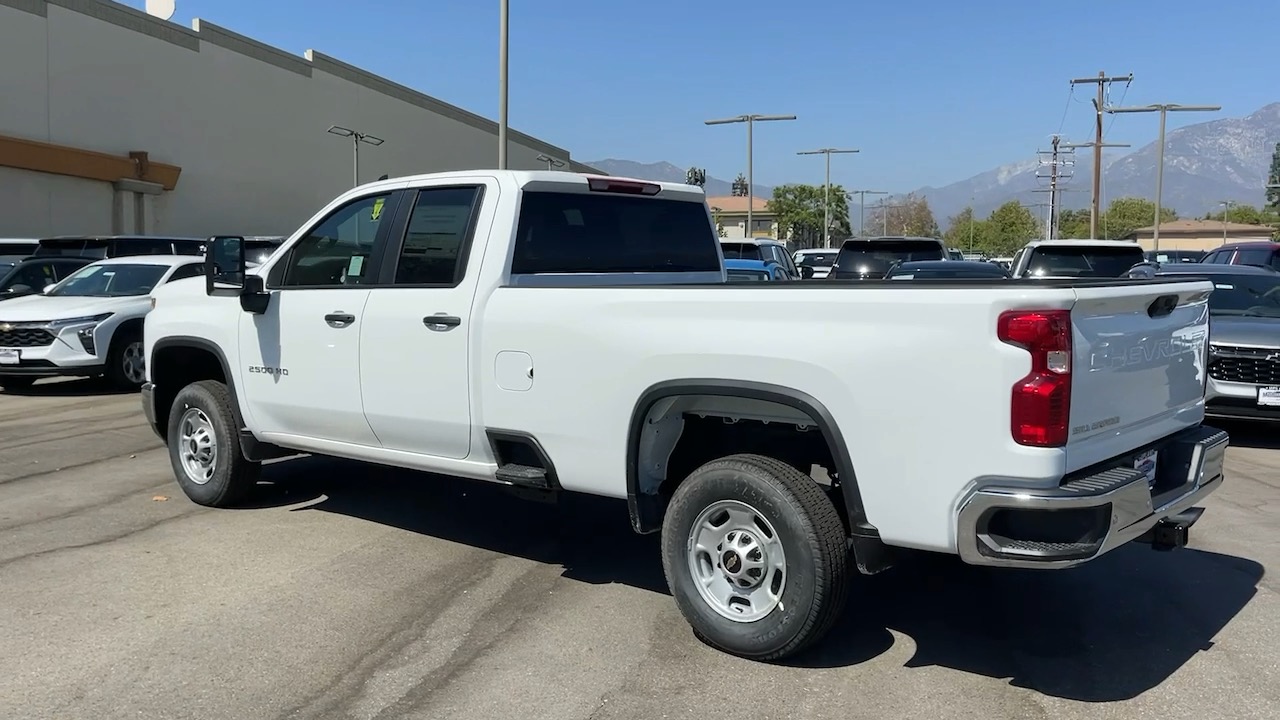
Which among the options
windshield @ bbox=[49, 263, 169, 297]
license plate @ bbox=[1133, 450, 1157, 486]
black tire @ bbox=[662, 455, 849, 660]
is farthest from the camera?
windshield @ bbox=[49, 263, 169, 297]

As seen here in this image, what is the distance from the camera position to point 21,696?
4113 mm

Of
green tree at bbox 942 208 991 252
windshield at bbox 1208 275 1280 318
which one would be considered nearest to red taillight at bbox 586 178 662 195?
windshield at bbox 1208 275 1280 318

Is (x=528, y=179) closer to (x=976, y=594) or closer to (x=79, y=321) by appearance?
(x=976, y=594)

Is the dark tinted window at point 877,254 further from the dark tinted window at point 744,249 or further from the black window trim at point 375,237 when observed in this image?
the black window trim at point 375,237

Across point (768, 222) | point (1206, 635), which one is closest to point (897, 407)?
point (1206, 635)

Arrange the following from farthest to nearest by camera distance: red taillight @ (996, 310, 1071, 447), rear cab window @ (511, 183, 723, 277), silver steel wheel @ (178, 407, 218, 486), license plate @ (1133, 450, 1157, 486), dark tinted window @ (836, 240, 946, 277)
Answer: dark tinted window @ (836, 240, 946, 277)
silver steel wheel @ (178, 407, 218, 486)
rear cab window @ (511, 183, 723, 277)
license plate @ (1133, 450, 1157, 486)
red taillight @ (996, 310, 1071, 447)

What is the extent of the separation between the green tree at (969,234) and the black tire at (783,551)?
103521 millimetres

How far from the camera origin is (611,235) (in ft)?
19.6

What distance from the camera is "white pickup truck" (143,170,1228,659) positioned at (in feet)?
12.4

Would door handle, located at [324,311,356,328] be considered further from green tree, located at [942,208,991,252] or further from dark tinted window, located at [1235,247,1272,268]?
green tree, located at [942,208,991,252]

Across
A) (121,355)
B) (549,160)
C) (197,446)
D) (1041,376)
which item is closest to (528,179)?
(1041,376)

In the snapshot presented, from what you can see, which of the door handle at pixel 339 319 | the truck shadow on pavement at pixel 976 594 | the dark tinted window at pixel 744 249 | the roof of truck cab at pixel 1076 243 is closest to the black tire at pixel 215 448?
the truck shadow on pavement at pixel 976 594

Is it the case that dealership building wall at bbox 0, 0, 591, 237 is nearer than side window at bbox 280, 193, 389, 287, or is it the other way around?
side window at bbox 280, 193, 389, 287

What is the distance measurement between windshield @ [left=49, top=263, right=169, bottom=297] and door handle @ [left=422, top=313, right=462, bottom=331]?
979 cm
